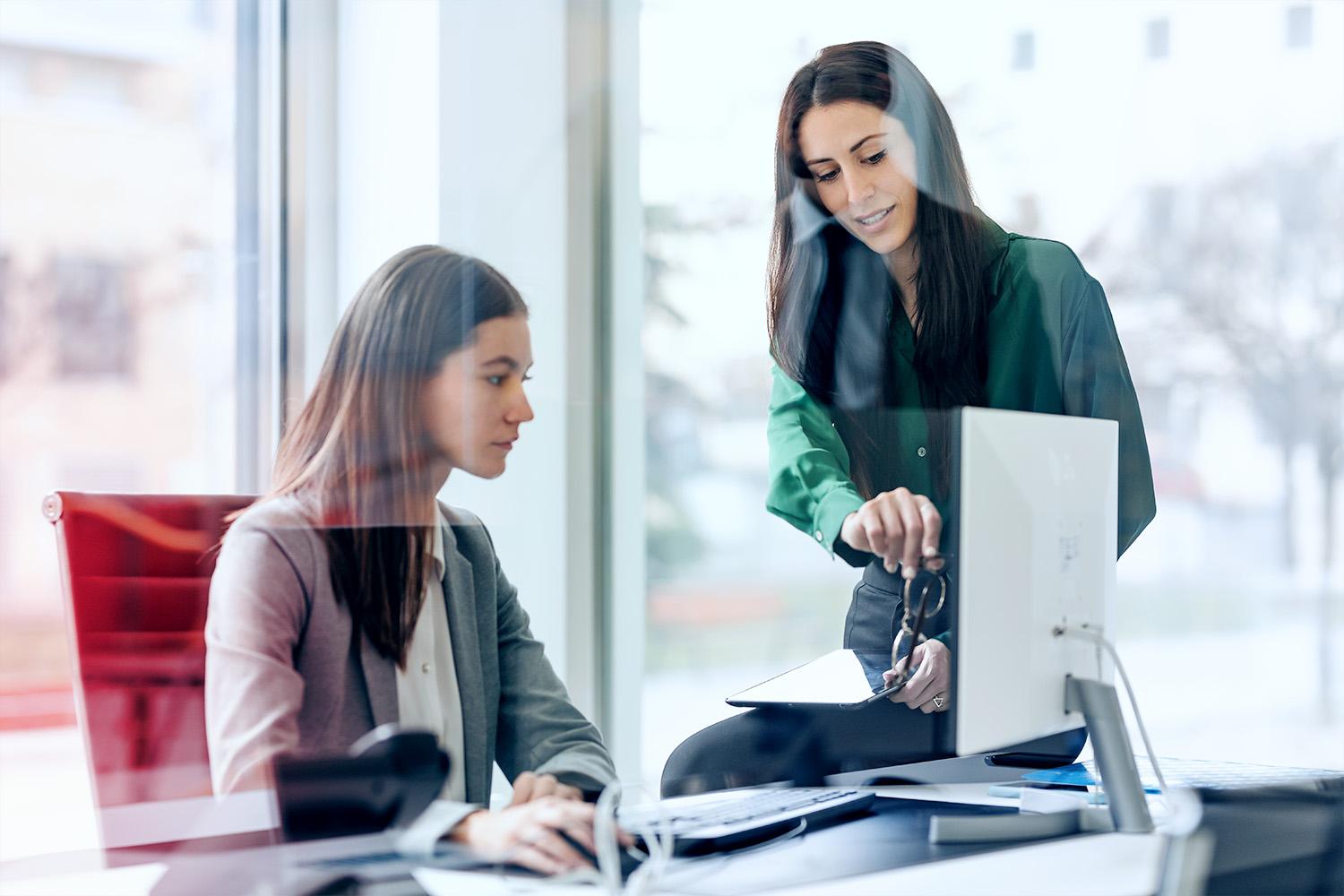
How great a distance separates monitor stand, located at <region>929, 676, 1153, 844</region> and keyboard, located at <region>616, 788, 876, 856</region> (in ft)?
0.38

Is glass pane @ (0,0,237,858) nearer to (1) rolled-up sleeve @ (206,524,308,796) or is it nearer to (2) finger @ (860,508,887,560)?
(1) rolled-up sleeve @ (206,524,308,796)

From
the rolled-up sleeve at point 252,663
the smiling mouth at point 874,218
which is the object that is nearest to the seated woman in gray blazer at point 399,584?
the rolled-up sleeve at point 252,663

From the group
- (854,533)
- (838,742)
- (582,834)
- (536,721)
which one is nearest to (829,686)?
(838,742)

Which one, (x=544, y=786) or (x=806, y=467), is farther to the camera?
(x=806, y=467)

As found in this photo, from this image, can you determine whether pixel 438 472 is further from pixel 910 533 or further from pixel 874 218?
pixel 874 218

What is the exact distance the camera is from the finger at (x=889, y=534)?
1.52 meters

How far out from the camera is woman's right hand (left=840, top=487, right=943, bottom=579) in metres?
1.49

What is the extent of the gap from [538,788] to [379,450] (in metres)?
0.43

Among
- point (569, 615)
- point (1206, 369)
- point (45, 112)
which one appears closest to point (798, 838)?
point (569, 615)

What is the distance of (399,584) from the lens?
137cm

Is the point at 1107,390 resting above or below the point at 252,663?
above

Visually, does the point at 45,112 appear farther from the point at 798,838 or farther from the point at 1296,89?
the point at 1296,89

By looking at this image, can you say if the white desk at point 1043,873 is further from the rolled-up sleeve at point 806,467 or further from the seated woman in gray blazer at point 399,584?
the rolled-up sleeve at point 806,467

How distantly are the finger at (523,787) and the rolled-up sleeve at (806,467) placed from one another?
554mm
